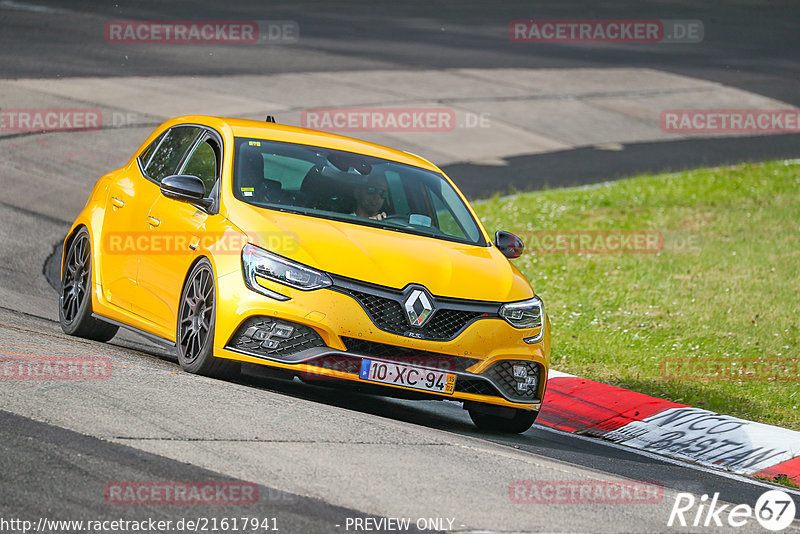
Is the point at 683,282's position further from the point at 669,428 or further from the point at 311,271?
the point at 311,271

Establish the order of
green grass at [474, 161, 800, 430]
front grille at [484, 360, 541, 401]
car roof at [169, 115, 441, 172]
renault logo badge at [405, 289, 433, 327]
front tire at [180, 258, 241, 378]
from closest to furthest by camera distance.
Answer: renault logo badge at [405, 289, 433, 327]
front tire at [180, 258, 241, 378]
front grille at [484, 360, 541, 401]
car roof at [169, 115, 441, 172]
green grass at [474, 161, 800, 430]

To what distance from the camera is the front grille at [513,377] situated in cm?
768

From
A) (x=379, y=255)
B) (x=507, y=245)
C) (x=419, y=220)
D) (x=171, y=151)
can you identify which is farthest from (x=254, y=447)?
(x=171, y=151)

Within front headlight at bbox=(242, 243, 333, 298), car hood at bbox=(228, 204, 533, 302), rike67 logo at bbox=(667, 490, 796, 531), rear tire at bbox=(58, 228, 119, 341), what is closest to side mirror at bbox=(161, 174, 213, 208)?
car hood at bbox=(228, 204, 533, 302)

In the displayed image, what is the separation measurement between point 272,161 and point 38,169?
875 centimetres

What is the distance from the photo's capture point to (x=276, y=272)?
7285 millimetres

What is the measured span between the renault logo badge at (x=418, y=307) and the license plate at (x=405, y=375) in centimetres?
28

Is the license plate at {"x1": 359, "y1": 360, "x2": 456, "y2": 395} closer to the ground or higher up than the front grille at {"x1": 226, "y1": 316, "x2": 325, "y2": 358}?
closer to the ground

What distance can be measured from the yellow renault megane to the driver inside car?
0.04 ft

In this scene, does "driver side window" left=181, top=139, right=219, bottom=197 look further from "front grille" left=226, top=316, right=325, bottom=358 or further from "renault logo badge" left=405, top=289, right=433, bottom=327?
"renault logo badge" left=405, top=289, right=433, bottom=327

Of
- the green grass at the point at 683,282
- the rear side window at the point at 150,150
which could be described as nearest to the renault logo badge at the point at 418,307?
the rear side window at the point at 150,150

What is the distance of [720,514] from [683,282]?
7.88 m

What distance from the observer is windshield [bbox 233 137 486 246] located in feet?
26.8

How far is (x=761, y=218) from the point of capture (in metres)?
17.0
